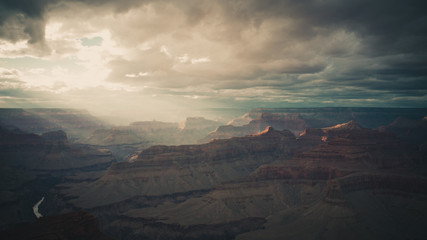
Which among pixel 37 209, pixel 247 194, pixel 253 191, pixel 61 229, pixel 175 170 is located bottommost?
pixel 37 209

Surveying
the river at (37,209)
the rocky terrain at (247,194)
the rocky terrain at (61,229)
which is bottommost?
the river at (37,209)

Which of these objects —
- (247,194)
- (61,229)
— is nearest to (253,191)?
(247,194)

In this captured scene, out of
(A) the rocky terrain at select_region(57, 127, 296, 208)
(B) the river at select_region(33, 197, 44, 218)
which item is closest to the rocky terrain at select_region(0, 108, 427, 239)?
(A) the rocky terrain at select_region(57, 127, 296, 208)

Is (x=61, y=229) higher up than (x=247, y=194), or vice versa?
(x=61, y=229)

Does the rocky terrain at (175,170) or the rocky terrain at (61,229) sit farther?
the rocky terrain at (175,170)

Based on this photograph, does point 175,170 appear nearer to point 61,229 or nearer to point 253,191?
point 253,191

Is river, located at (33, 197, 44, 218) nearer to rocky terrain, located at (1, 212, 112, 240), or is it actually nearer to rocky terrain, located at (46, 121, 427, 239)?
rocky terrain, located at (46, 121, 427, 239)

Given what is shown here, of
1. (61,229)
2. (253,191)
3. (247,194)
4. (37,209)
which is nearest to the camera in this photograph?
(61,229)

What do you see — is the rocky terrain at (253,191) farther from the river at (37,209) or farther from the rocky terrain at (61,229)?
the rocky terrain at (61,229)

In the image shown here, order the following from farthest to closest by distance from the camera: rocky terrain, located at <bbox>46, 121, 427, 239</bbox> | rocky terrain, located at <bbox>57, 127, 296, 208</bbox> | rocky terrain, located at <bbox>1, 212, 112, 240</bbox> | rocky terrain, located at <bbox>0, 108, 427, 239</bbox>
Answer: rocky terrain, located at <bbox>57, 127, 296, 208</bbox>
rocky terrain, located at <bbox>46, 121, 427, 239</bbox>
rocky terrain, located at <bbox>0, 108, 427, 239</bbox>
rocky terrain, located at <bbox>1, 212, 112, 240</bbox>

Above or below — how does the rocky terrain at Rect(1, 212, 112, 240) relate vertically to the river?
above

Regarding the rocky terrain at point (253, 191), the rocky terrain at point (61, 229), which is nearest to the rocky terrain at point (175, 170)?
the rocky terrain at point (253, 191)
